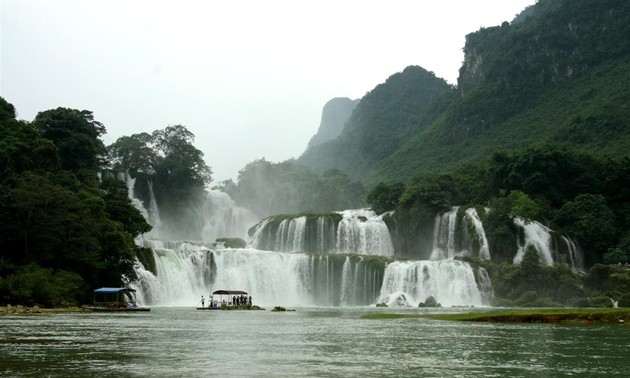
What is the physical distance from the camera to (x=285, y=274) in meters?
59.0

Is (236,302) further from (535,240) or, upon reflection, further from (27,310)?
(535,240)

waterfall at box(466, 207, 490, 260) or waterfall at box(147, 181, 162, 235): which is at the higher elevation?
waterfall at box(147, 181, 162, 235)

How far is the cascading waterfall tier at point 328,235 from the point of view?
229 feet

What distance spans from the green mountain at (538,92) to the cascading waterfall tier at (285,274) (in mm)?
42656

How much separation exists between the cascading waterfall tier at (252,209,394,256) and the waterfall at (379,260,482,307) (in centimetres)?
1191

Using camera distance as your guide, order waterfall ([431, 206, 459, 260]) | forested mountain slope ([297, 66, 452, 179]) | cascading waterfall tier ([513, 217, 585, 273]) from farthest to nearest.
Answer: forested mountain slope ([297, 66, 452, 179])
waterfall ([431, 206, 459, 260])
cascading waterfall tier ([513, 217, 585, 273])

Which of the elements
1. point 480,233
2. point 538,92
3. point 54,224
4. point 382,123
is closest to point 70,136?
point 54,224

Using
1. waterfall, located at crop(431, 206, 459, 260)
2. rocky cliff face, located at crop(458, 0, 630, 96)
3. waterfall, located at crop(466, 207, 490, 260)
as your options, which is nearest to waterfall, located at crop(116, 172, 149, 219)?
waterfall, located at crop(431, 206, 459, 260)

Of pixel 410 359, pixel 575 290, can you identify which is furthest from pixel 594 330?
pixel 575 290

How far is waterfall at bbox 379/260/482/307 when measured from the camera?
2245 inches

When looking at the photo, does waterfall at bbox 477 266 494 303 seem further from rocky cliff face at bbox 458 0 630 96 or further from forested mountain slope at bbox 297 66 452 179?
forested mountain slope at bbox 297 66 452 179

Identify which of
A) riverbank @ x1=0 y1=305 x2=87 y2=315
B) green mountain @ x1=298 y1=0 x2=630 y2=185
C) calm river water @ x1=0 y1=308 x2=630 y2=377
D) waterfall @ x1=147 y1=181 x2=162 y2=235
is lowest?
calm river water @ x1=0 y1=308 x2=630 y2=377

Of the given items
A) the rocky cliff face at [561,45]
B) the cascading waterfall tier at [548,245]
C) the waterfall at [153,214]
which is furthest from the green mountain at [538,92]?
the waterfall at [153,214]

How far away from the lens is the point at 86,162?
63.7 m
